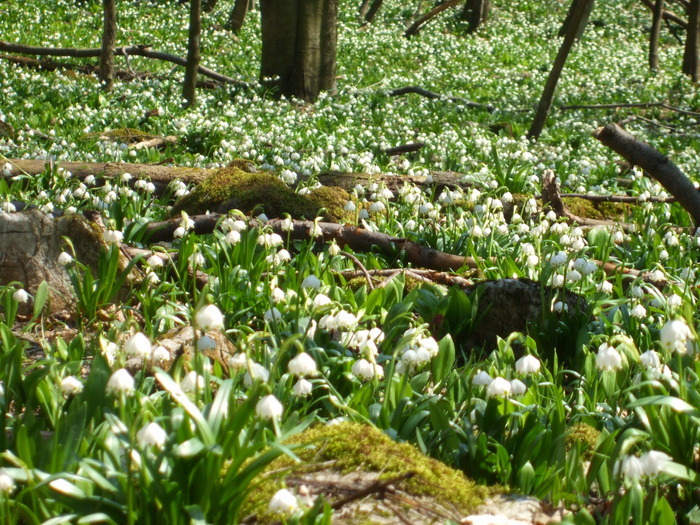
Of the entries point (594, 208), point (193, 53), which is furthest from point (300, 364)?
point (193, 53)

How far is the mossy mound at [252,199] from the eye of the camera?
5.31m

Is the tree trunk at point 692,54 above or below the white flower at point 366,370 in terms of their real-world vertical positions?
above

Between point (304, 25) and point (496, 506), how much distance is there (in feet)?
35.2

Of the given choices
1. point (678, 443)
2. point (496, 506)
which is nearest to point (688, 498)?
point (678, 443)

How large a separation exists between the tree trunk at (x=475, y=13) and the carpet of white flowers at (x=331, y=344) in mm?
11728

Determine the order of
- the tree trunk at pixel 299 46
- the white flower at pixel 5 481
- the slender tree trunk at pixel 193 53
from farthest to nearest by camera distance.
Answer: the tree trunk at pixel 299 46, the slender tree trunk at pixel 193 53, the white flower at pixel 5 481

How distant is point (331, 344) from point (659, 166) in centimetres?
302

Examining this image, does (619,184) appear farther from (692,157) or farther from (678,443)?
(678,443)

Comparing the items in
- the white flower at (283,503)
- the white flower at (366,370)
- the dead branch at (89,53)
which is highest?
the dead branch at (89,53)

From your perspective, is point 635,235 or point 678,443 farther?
point 635,235

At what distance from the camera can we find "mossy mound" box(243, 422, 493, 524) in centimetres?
197

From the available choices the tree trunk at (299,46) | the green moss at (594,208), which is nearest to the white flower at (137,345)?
the green moss at (594,208)

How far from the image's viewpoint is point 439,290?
158 inches

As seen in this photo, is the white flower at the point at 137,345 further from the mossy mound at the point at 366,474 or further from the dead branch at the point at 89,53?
the dead branch at the point at 89,53
